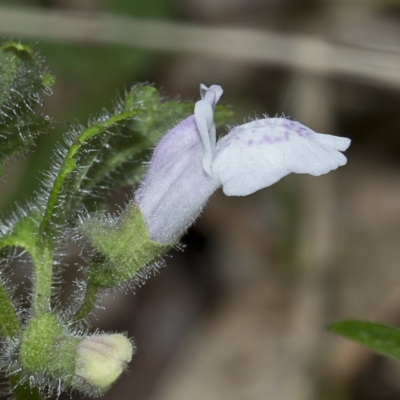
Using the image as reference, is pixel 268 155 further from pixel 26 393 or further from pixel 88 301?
pixel 26 393

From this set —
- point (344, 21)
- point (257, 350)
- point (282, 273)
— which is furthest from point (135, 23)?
point (257, 350)

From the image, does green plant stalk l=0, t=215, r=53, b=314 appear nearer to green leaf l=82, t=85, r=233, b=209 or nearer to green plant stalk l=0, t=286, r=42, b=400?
green plant stalk l=0, t=286, r=42, b=400

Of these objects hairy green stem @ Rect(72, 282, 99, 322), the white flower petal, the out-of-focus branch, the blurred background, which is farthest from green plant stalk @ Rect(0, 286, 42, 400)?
the out-of-focus branch

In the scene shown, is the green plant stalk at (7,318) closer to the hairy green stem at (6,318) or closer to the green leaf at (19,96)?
the hairy green stem at (6,318)

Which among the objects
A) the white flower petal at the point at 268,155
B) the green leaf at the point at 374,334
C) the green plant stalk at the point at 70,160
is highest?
the white flower petal at the point at 268,155

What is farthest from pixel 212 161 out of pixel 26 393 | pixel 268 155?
pixel 26 393

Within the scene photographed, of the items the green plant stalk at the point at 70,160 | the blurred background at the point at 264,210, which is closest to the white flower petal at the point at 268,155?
the green plant stalk at the point at 70,160
